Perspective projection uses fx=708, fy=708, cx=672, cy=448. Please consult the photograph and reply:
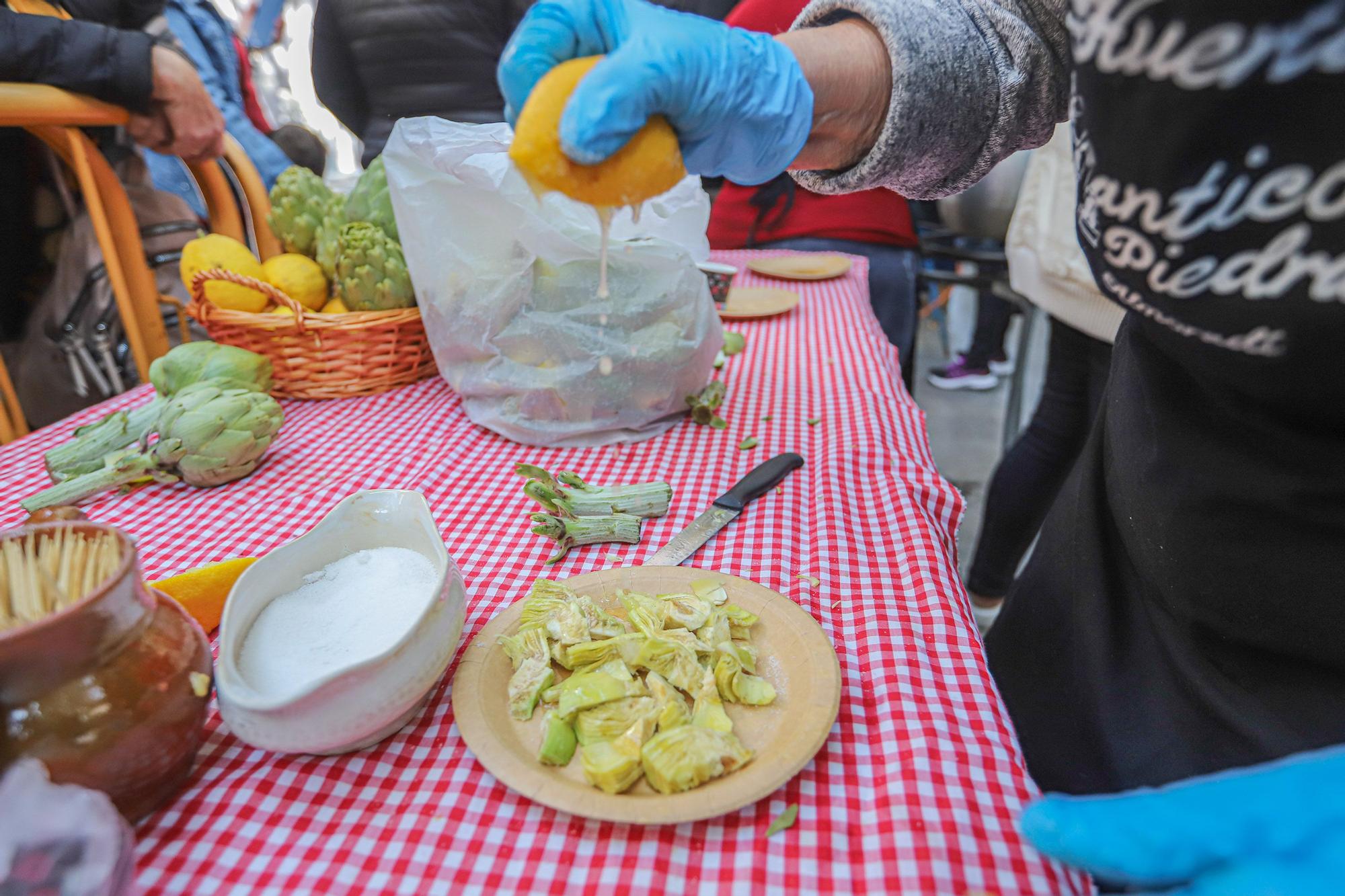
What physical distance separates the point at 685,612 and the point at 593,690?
149 mm

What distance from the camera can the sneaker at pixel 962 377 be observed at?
442cm

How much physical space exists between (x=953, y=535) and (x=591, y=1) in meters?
0.92

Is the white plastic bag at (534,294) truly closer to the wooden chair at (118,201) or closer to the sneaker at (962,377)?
the wooden chair at (118,201)

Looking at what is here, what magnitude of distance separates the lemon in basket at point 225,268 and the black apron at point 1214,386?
58.1 inches

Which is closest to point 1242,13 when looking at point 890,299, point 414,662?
point 414,662

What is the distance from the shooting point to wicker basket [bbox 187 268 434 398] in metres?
1.42

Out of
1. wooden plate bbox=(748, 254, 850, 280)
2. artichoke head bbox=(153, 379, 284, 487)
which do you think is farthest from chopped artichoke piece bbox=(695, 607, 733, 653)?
wooden plate bbox=(748, 254, 850, 280)

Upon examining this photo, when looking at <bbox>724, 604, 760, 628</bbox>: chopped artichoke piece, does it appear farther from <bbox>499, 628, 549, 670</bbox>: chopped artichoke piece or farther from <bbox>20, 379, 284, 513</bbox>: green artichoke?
<bbox>20, 379, 284, 513</bbox>: green artichoke

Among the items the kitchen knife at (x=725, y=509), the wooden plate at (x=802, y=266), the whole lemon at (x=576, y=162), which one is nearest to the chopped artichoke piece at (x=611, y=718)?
the kitchen knife at (x=725, y=509)

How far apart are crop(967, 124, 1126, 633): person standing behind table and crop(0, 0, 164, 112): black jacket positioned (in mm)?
2092

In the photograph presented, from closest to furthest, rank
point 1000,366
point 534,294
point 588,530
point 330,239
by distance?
point 588,530, point 534,294, point 330,239, point 1000,366

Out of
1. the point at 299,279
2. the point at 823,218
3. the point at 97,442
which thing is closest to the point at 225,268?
the point at 299,279

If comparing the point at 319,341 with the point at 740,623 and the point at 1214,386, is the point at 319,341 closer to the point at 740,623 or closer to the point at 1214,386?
the point at 740,623

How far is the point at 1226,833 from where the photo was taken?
1.53 ft
